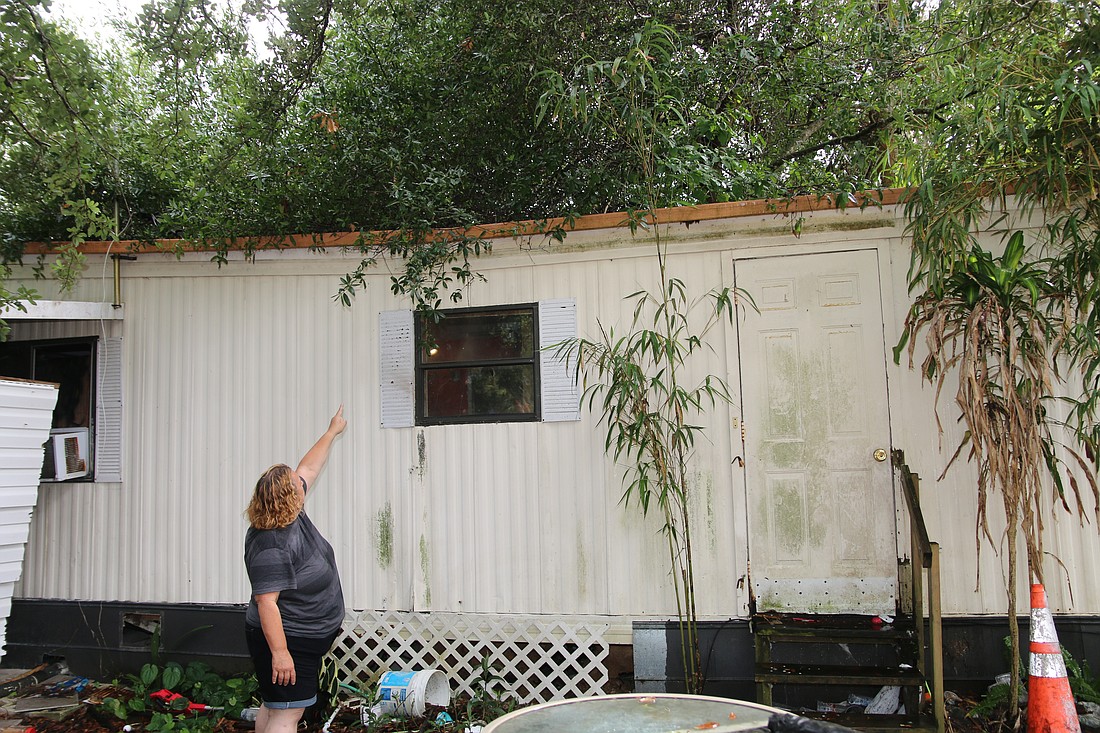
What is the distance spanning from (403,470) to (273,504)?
1572 millimetres

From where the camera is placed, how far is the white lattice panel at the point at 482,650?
4.50 meters

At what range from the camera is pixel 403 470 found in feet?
16.1

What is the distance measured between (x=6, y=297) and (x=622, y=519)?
3849mm

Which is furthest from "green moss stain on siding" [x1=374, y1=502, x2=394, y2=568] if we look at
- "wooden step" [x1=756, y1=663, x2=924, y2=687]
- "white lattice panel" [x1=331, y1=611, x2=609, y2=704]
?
"wooden step" [x1=756, y1=663, x2=924, y2=687]

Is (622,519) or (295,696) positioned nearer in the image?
(295,696)

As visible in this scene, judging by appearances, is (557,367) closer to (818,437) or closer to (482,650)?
(818,437)

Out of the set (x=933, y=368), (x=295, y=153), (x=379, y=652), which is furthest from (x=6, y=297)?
(x=933, y=368)

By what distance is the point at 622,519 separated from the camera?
4586 mm

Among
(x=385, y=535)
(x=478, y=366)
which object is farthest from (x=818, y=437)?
(x=385, y=535)

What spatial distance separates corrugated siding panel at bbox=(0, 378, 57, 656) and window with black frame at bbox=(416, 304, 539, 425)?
96.3 inches

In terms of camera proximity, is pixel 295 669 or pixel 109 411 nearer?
pixel 295 669

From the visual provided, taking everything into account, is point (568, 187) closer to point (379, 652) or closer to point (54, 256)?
point (379, 652)

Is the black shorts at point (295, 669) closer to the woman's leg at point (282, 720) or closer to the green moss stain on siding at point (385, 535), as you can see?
the woman's leg at point (282, 720)

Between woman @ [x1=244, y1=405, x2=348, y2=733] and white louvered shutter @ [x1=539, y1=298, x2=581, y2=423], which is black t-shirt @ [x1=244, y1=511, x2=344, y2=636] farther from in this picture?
white louvered shutter @ [x1=539, y1=298, x2=581, y2=423]
